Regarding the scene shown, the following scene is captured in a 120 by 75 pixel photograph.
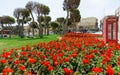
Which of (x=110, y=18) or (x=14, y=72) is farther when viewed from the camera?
(x=110, y=18)

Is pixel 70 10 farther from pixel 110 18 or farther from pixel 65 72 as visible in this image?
pixel 65 72

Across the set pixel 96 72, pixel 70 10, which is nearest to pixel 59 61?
pixel 96 72

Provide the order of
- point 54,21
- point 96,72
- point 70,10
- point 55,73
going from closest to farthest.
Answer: point 96,72
point 55,73
point 70,10
point 54,21

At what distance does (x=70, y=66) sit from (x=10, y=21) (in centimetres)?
6383

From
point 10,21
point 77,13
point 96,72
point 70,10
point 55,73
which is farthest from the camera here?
point 10,21

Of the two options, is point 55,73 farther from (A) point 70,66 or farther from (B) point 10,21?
(B) point 10,21

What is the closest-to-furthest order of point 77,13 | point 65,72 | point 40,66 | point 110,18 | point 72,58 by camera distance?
point 65,72 → point 40,66 → point 72,58 → point 110,18 → point 77,13

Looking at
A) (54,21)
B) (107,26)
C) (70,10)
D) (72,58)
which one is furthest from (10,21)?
(72,58)

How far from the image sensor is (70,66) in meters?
7.14

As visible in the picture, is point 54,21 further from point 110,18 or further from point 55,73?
point 55,73

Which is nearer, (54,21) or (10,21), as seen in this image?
(10,21)

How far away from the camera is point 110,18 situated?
19281 millimetres

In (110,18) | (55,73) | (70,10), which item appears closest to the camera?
(55,73)

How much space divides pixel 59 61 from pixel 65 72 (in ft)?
4.11
